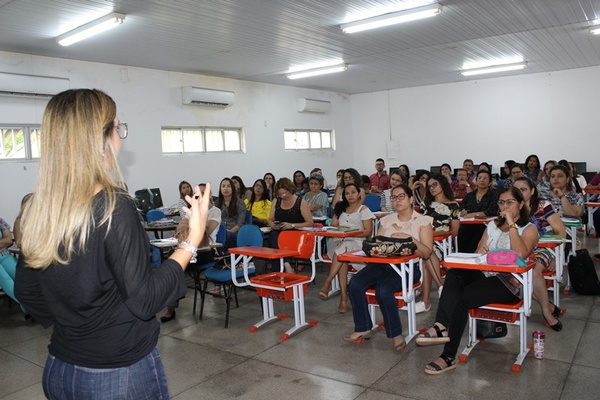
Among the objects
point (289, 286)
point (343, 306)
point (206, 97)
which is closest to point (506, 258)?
point (289, 286)

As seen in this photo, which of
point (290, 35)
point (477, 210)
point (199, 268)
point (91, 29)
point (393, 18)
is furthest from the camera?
point (290, 35)

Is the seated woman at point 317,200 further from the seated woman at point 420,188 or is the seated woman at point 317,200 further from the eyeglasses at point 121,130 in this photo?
the eyeglasses at point 121,130

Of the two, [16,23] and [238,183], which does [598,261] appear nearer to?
[238,183]

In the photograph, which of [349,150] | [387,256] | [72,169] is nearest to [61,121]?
[72,169]

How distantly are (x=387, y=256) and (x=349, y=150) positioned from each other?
1039 cm

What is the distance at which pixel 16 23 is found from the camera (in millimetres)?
6062

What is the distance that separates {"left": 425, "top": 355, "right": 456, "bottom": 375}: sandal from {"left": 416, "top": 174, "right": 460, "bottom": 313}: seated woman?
125 cm

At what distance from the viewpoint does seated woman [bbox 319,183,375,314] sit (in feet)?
17.3

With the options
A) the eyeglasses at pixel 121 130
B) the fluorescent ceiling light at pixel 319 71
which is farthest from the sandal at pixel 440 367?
the fluorescent ceiling light at pixel 319 71

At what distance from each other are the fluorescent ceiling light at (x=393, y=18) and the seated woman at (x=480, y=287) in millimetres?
3059

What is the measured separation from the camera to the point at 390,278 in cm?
408

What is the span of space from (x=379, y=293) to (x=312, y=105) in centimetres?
897

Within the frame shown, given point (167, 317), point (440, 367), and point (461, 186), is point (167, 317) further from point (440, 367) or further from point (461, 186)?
point (461, 186)

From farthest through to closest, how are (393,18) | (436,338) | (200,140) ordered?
(200,140) < (393,18) < (436,338)
